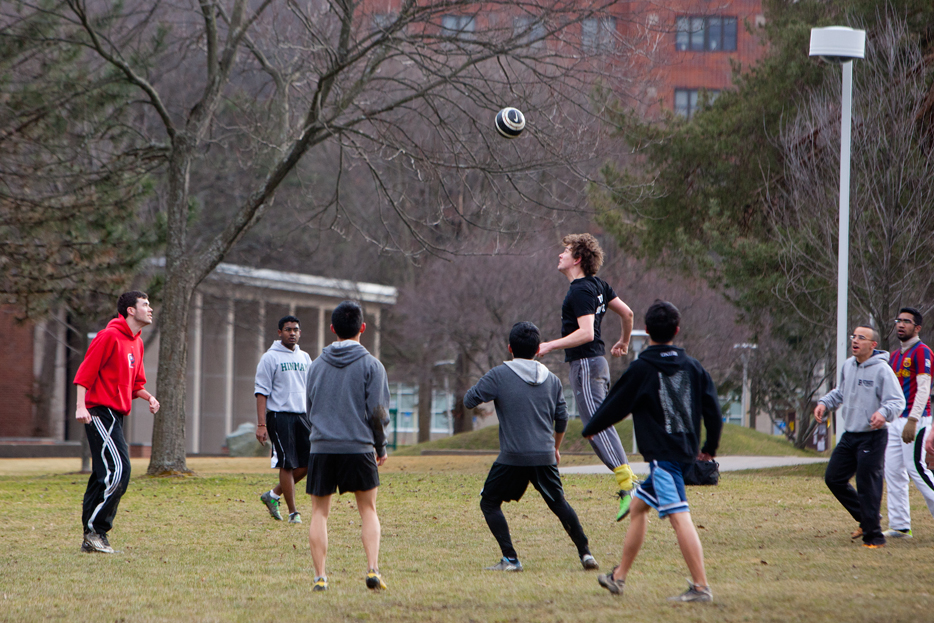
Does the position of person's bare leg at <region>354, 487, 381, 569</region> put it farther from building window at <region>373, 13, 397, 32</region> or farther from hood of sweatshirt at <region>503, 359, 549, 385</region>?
building window at <region>373, 13, 397, 32</region>

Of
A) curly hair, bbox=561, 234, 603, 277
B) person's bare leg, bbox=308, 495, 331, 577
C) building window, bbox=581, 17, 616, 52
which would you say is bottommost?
person's bare leg, bbox=308, 495, 331, 577

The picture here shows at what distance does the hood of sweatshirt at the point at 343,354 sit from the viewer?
6.21m

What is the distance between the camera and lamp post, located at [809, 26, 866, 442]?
13.8 metres

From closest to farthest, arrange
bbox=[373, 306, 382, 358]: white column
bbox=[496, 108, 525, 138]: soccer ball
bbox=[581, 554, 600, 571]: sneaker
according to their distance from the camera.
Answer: bbox=[581, 554, 600, 571]: sneaker → bbox=[496, 108, 525, 138]: soccer ball → bbox=[373, 306, 382, 358]: white column

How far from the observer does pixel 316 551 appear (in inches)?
245

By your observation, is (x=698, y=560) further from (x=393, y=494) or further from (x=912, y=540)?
(x=393, y=494)

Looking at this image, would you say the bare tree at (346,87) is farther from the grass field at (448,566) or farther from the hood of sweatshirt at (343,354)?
the hood of sweatshirt at (343,354)

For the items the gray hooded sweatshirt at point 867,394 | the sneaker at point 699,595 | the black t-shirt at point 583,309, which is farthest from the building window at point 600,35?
the sneaker at point 699,595

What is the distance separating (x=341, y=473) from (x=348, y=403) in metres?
0.41

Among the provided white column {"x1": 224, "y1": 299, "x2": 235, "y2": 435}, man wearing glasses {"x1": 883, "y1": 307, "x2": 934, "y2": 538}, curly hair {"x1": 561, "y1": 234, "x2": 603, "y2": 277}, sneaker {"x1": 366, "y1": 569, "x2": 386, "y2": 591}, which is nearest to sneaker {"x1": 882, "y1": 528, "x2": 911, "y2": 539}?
man wearing glasses {"x1": 883, "y1": 307, "x2": 934, "y2": 538}

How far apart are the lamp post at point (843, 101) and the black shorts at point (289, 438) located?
733 cm

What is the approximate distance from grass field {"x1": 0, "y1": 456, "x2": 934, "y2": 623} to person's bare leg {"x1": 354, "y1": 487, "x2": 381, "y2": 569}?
0.75ft

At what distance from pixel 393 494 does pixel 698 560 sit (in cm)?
785

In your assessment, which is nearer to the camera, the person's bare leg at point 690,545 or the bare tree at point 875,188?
the person's bare leg at point 690,545
